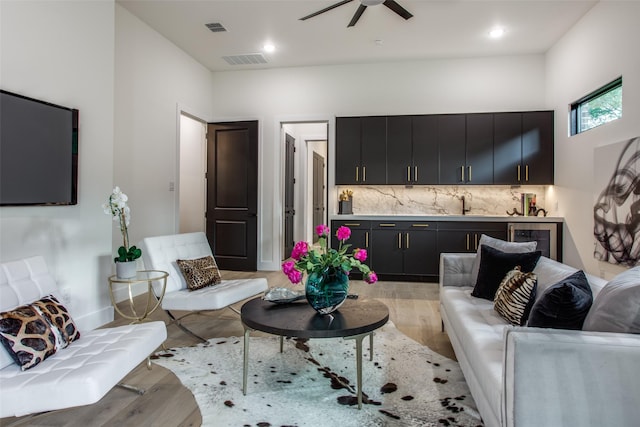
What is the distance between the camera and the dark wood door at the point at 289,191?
668 centimetres

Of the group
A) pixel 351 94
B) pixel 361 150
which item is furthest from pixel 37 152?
pixel 351 94

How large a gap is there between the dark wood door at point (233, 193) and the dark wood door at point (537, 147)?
3968 millimetres

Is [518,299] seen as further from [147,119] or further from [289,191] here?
[289,191]

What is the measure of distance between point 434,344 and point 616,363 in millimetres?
1818

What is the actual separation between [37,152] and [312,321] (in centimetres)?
231

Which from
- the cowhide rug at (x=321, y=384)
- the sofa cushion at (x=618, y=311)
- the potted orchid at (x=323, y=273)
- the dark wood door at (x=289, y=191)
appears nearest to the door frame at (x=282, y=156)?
the dark wood door at (x=289, y=191)

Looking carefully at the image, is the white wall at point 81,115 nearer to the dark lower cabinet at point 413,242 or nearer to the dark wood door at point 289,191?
the dark lower cabinet at point 413,242

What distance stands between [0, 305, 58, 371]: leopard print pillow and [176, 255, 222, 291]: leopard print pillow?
4.51ft

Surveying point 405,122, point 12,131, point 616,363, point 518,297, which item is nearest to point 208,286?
point 12,131

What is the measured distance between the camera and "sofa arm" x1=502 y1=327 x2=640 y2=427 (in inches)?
48.8

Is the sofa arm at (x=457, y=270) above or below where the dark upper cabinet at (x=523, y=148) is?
below

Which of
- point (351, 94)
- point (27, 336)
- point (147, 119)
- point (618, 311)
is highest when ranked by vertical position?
point (351, 94)

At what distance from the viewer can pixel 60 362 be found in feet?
5.97

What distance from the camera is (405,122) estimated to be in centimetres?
555
